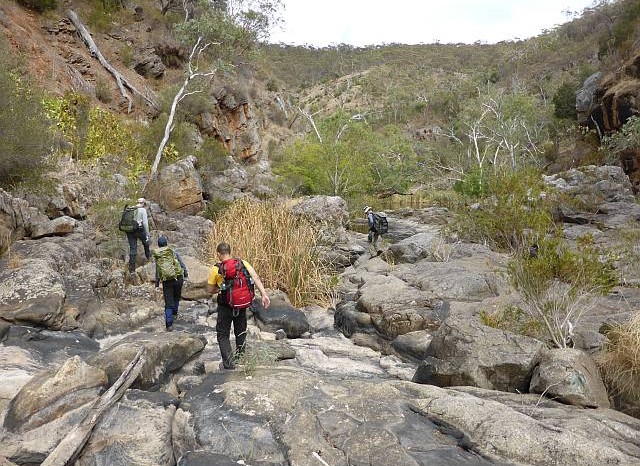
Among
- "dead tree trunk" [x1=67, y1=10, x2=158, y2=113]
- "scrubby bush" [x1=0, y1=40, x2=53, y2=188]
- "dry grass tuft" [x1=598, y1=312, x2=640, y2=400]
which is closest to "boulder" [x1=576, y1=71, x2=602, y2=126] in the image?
"dead tree trunk" [x1=67, y1=10, x2=158, y2=113]

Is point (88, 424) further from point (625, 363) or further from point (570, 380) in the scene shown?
point (625, 363)

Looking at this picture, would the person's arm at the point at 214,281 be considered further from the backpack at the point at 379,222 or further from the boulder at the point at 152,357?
the backpack at the point at 379,222

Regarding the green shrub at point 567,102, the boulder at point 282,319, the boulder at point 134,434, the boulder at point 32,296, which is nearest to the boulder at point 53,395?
the boulder at point 134,434

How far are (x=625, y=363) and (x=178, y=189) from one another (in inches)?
561

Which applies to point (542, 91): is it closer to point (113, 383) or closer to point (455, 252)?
point (455, 252)

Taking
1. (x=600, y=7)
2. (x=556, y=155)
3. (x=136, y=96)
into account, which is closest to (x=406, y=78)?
(x=600, y=7)

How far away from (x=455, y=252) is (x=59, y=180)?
10132 millimetres

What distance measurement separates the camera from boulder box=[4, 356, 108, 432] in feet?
12.5

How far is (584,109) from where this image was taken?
97.0ft

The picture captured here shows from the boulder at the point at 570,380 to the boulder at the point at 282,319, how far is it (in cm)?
407

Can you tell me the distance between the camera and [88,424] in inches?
142

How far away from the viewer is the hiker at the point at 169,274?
7242 mm

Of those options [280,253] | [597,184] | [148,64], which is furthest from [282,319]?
[148,64]

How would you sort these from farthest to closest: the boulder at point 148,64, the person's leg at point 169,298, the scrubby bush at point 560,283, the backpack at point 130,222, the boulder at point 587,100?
1. the boulder at point 587,100
2. the boulder at point 148,64
3. the backpack at point 130,222
4. the person's leg at point 169,298
5. the scrubby bush at point 560,283
